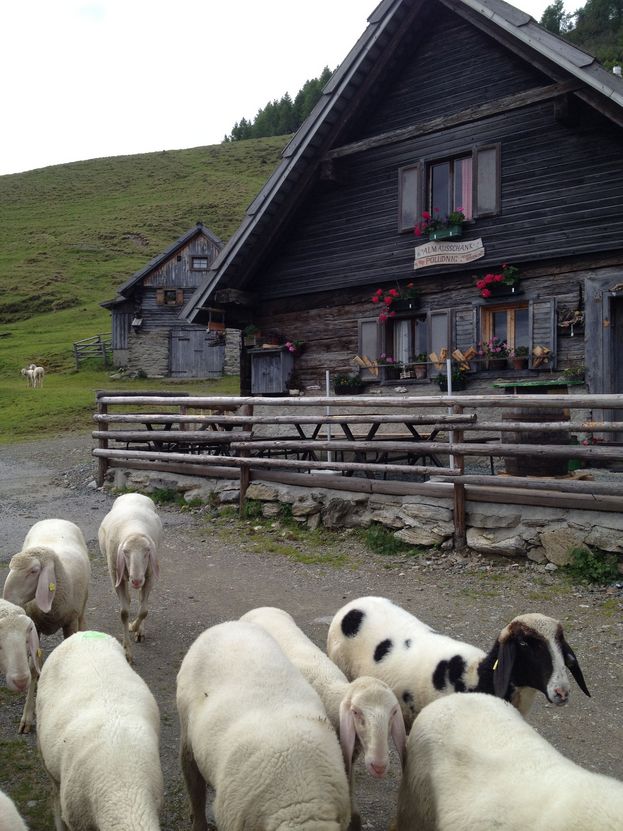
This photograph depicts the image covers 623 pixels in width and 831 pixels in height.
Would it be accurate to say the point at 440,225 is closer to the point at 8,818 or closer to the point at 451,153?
the point at 451,153

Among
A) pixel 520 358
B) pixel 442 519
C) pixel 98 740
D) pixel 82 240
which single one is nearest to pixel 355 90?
pixel 520 358

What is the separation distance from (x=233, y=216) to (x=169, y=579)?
230ft

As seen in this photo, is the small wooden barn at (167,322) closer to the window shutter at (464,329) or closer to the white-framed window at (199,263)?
the white-framed window at (199,263)

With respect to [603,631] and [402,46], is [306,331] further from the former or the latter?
[603,631]

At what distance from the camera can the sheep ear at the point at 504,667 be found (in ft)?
12.4

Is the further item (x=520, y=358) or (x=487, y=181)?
(x=487, y=181)

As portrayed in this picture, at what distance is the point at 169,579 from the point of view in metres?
8.14

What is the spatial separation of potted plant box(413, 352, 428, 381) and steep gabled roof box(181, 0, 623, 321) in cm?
437

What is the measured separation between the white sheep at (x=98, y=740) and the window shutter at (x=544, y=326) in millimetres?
10290

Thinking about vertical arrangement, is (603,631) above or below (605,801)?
below

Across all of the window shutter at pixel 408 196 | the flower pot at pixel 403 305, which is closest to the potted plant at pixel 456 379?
the flower pot at pixel 403 305

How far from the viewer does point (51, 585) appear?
5152 millimetres

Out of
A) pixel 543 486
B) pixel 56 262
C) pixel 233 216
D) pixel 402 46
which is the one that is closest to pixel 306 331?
pixel 402 46

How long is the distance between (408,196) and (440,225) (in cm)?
115
